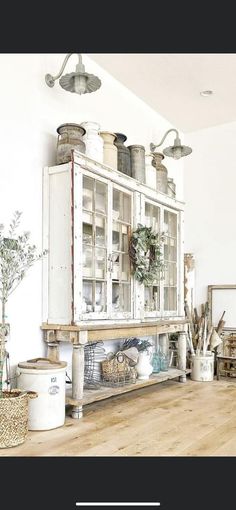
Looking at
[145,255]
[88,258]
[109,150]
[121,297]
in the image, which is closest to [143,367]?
[121,297]

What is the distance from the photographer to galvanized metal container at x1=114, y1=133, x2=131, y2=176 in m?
4.10

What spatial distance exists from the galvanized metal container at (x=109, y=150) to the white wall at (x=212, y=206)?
7.14ft

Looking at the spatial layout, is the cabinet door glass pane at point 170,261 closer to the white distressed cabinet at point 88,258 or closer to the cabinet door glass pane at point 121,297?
the white distressed cabinet at point 88,258

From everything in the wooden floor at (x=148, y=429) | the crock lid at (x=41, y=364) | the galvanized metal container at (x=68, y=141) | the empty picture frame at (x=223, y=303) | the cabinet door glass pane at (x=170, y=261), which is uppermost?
the galvanized metal container at (x=68, y=141)

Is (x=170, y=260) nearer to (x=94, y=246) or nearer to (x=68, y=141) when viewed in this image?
(x=94, y=246)

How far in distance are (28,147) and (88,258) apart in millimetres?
932

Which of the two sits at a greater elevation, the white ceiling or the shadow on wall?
the white ceiling

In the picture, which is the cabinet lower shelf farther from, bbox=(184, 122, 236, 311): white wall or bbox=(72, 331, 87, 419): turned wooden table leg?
bbox=(184, 122, 236, 311): white wall

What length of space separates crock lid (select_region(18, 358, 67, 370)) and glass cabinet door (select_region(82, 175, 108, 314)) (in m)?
0.42

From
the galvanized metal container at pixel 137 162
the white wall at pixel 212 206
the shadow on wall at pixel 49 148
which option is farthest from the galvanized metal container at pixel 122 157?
the white wall at pixel 212 206

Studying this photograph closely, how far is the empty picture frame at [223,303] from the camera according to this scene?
546 centimetres

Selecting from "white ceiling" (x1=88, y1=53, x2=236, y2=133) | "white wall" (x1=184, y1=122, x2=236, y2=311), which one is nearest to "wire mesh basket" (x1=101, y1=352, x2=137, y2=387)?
"white wall" (x1=184, y1=122, x2=236, y2=311)

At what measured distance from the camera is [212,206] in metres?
5.76

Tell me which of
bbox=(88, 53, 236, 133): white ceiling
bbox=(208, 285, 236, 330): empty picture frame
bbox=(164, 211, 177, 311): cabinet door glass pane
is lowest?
bbox=(208, 285, 236, 330): empty picture frame
